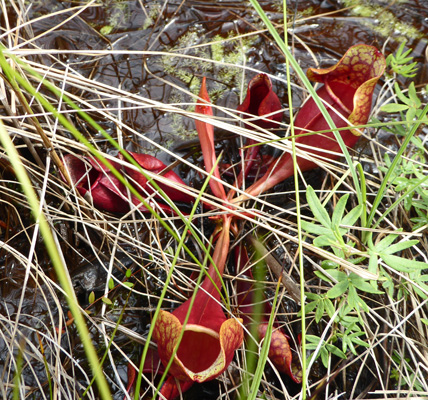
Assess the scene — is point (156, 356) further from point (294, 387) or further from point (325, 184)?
point (325, 184)

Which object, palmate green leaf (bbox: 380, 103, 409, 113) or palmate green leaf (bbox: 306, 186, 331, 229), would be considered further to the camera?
palmate green leaf (bbox: 380, 103, 409, 113)

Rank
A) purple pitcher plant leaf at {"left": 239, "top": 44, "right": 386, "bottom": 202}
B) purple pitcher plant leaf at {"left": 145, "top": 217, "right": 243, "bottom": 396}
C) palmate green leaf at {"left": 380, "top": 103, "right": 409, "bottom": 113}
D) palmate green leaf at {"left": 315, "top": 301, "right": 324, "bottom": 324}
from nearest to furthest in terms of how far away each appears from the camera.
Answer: purple pitcher plant leaf at {"left": 145, "top": 217, "right": 243, "bottom": 396}, palmate green leaf at {"left": 315, "top": 301, "right": 324, "bottom": 324}, purple pitcher plant leaf at {"left": 239, "top": 44, "right": 386, "bottom": 202}, palmate green leaf at {"left": 380, "top": 103, "right": 409, "bottom": 113}

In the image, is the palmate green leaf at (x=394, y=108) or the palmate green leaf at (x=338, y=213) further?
the palmate green leaf at (x=394, y=108)

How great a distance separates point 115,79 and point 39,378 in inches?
48.6

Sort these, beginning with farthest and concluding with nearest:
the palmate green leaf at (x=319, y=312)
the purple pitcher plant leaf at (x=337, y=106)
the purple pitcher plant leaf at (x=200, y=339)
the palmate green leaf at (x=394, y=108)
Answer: the palmate green leaf at (x=394, y=108)
the purple pitcher plant leaf at (x=337, y=106)
the palmate green leaf at (x=319, y=312)
the purple pitcher plant leaf at (x=200, y=339)

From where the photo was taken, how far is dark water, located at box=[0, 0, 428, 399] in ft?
4.62

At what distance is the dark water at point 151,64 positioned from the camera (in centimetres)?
141

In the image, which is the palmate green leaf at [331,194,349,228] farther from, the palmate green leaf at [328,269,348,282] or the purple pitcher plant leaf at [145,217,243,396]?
the purple pitcher plant leaf at [145,217,243,396]

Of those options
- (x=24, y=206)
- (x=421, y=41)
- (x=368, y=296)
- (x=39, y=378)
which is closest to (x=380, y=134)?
(x=421, y=41)

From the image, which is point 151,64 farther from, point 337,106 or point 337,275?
point 337,275

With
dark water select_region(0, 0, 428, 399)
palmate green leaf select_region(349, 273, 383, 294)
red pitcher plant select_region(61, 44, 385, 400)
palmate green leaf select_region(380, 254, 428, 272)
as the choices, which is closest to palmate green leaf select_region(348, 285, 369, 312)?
palmate green leaf select_region(349, 273, 383, 294)

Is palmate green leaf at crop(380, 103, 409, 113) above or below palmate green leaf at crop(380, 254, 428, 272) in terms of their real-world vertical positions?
→ above

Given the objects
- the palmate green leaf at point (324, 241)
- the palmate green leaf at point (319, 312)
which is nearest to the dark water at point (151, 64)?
the palmate green leaf at point (319, 312)

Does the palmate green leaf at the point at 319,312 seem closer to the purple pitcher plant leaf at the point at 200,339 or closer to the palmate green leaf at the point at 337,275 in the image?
the palmate green leaf at the point at 337,275
